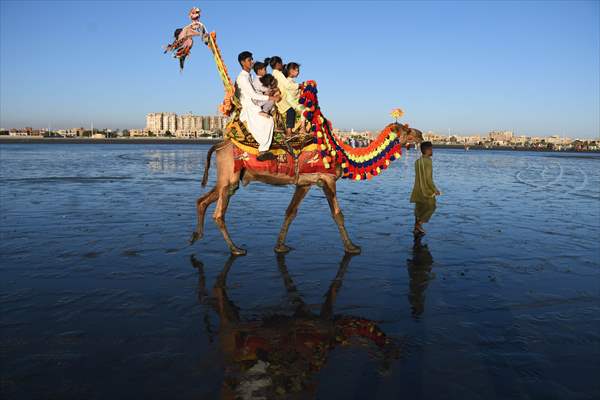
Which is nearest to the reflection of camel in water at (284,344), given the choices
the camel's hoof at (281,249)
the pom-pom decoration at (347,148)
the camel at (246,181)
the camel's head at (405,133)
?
the camel's hoof at (281,249)

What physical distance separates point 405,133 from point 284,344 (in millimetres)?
5485

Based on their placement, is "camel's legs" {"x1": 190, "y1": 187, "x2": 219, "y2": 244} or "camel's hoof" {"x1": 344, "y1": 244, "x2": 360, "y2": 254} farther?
"camel's legs" {"x1": 190, "y1": 187, "x2": 219, "y2": 244}

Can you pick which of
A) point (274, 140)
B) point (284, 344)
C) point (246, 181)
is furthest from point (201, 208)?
point (284, 344)

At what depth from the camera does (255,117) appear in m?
7.40

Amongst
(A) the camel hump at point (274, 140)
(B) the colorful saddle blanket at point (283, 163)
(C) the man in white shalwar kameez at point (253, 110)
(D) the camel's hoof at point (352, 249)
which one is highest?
(C) the man in white shalwar kameez at point (253, 110)

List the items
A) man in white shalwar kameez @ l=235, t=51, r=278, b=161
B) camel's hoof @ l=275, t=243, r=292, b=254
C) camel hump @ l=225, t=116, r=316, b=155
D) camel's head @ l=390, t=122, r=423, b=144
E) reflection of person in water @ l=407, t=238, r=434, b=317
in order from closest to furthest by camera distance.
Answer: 1. reflection of person in water @ l=407, t=238, r=434, b=317
2. man in white shalwar kameez @ l=235, t=51, r=278, b=161
3. camel hump @ l=225, t=116, r=316, b=155
4. camel's hoof @ l=275, t=243, r=292, b=254
5. camel's head @ l=390, t=122, r=423, b=144

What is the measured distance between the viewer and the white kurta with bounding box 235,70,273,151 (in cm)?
739

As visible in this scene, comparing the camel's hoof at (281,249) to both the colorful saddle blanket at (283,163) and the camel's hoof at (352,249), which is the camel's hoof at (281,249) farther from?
the colorful saddle blanket at (283,163)

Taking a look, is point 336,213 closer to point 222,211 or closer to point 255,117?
point 222,211

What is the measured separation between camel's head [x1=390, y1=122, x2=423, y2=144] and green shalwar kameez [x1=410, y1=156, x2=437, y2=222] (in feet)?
3.56

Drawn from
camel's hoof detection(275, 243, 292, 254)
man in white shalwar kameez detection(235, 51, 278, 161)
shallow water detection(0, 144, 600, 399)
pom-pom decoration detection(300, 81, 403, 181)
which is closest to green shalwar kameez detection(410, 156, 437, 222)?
shallow water detection(0, 144, 600, 399)

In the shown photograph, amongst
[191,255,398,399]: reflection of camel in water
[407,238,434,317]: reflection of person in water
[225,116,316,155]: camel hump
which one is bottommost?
[191,255,398,399]: reflection of camel in water

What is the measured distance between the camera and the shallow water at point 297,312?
3707 millimetres

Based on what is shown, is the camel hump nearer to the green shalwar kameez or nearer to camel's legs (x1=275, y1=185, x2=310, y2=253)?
camel's legs (x1=275, y1=185, x2=310, y2=253)
